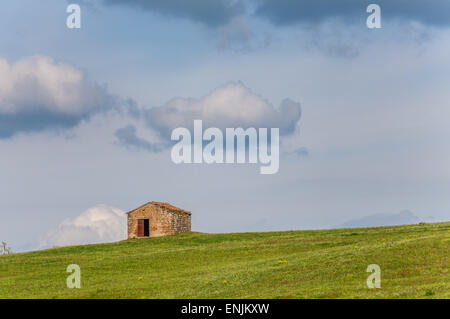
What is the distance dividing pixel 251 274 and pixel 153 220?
2287 inches

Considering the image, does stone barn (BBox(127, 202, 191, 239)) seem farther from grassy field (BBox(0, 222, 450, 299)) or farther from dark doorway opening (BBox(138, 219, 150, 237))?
grassy field (BBox(0, 222, 450, 299))

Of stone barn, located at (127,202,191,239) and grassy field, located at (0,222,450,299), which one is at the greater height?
stone barn, located at (127,202,191,239)

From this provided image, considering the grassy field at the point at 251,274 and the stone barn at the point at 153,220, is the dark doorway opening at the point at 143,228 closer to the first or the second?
the stone barn at the point at 153,220

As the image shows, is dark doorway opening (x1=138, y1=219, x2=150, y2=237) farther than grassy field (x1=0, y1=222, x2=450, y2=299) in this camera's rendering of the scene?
Yes

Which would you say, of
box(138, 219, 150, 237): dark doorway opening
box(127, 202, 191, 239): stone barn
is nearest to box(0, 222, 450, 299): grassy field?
box(127, 202, 191, 239): stone barn

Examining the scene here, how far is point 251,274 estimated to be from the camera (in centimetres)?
4122

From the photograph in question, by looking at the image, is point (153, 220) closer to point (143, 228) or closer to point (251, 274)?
point (143, 228)

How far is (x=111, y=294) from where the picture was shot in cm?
3753

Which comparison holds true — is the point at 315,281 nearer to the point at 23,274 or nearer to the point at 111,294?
the point at 111,294

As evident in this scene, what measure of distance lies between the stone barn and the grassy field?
106ft

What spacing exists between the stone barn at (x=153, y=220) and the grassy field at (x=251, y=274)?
106 feet

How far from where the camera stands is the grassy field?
111 feet

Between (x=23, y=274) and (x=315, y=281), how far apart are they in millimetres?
31901
